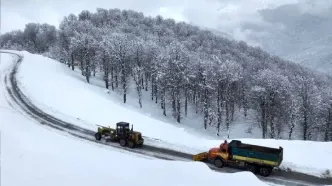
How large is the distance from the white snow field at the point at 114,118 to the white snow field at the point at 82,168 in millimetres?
6989

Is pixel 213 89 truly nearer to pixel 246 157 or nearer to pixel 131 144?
pixel 131 144

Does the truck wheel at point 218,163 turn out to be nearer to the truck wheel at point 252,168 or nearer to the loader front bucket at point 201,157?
the loader front bucket at point 201,157

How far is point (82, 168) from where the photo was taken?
870 inches

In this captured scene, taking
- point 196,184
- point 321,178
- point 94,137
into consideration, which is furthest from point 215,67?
point 196,184

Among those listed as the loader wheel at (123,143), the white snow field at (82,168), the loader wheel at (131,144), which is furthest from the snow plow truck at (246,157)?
the loader wheel at (123,143)

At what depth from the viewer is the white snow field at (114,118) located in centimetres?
3027

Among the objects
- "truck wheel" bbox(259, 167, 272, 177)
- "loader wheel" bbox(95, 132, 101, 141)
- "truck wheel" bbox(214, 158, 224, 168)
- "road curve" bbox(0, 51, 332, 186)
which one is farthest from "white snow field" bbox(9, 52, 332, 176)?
"loader wheel" bbox(95, 132, 101, 141)

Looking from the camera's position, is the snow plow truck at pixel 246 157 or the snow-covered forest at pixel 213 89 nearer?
the snow plow truck at pixel 246 157

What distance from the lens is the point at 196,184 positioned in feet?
71.8

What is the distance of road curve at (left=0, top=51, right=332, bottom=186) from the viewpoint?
26272 millimetres

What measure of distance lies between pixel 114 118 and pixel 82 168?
2136 cm

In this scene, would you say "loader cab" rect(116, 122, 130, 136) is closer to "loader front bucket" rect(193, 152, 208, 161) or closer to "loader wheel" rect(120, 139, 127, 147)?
"loader wheel" rect(120, 139, 127, 147)

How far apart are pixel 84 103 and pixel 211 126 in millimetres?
32558

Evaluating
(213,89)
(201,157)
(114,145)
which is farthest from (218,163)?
(213,89)
